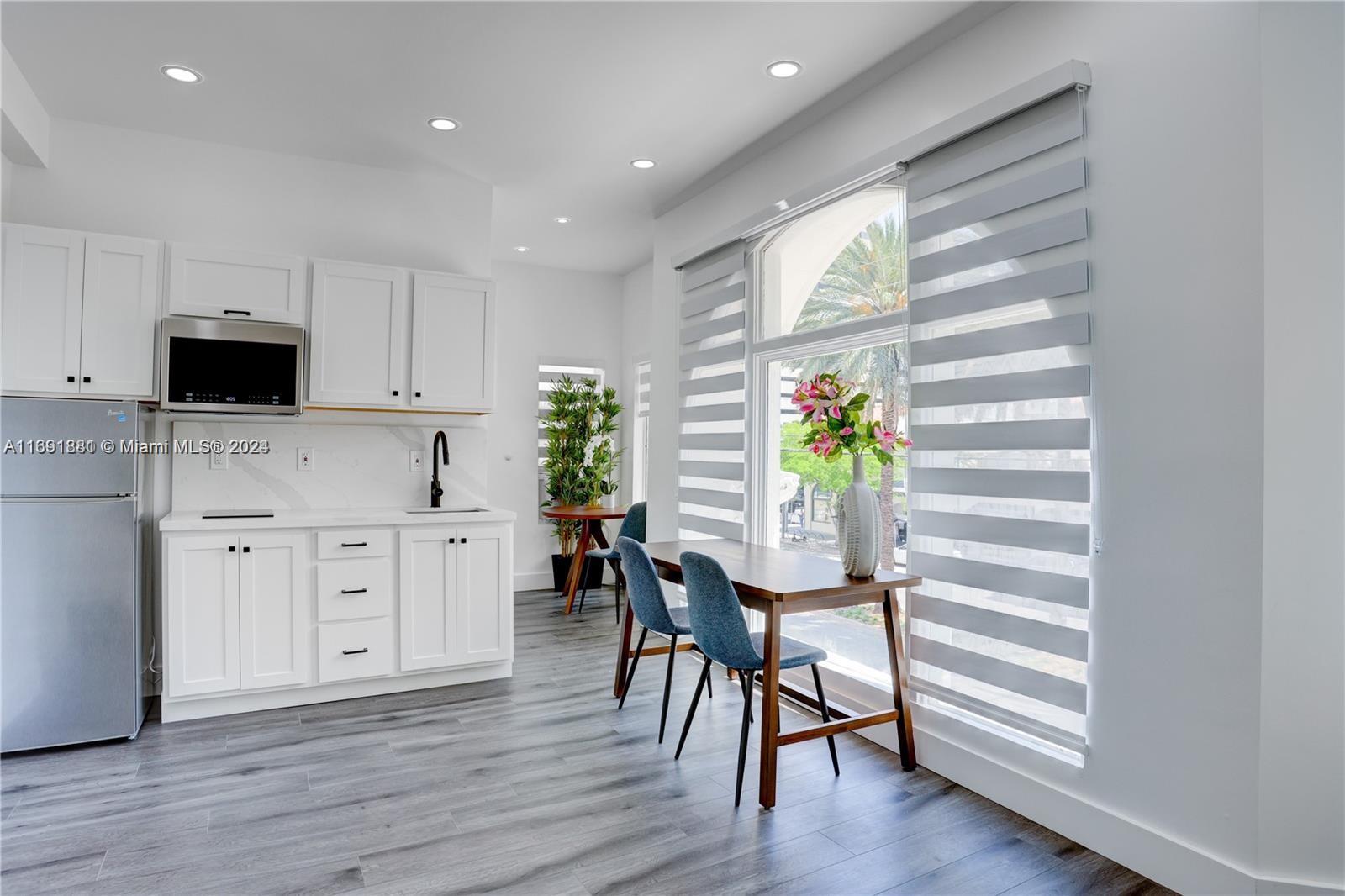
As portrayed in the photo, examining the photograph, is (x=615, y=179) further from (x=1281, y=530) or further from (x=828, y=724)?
(x=1281, y=530)

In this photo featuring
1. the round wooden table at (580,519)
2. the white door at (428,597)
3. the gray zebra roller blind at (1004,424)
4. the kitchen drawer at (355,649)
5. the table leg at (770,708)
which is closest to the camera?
the gray zebra roller blind at (1004,424)

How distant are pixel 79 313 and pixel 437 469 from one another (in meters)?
1.79

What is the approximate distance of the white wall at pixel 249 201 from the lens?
12.0 feet

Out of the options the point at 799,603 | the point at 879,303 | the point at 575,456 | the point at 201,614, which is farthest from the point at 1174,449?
the point at 575,456

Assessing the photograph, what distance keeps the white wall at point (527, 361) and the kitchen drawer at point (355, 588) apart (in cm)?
256

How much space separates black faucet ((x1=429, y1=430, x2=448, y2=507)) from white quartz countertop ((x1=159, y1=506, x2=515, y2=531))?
75 mm

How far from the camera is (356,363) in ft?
12.9

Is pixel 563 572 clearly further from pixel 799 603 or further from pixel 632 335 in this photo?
pixel 799 603

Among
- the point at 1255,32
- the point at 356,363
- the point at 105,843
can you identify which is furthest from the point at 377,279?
the point at 1255,32

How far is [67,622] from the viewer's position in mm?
3074

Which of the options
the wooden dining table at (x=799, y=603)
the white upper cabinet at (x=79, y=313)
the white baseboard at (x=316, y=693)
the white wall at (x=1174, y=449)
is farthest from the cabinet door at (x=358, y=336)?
the white wall at (x=1174, y=449)

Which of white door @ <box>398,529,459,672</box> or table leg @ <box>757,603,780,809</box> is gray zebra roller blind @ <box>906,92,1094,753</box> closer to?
table leg @ <box>757,603,780,809</box>

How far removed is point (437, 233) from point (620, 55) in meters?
1.86

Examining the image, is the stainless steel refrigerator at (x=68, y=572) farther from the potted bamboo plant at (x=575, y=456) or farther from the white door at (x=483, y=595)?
the potted bamboo plant at (x=575, y=456)
